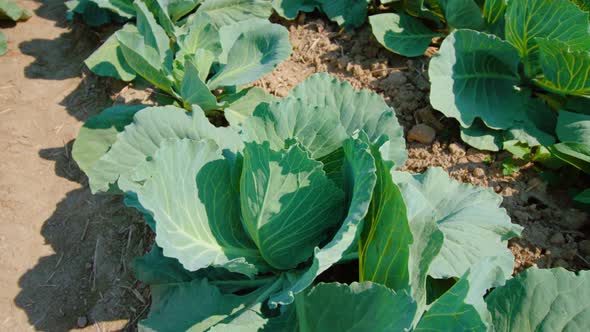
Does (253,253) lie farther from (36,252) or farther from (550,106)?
(550,106)

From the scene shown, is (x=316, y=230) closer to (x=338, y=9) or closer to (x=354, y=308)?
(x=354, y=308)

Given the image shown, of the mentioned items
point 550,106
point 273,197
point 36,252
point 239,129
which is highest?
point 273,197

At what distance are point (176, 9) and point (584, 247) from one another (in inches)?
108

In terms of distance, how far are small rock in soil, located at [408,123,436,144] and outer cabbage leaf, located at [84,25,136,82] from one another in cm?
175

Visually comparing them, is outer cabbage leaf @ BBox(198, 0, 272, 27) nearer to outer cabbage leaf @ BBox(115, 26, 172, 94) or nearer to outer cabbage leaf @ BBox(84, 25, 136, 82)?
outer cabbage leaf @ BBox(84, 25, 136, 82)

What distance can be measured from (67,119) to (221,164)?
5.86 feet

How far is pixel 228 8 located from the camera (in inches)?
146

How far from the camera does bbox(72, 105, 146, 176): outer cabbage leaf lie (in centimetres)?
291

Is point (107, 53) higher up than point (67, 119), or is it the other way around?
point (107, 53)

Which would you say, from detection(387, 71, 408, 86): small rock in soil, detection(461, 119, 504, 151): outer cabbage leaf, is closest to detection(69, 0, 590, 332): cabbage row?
detection(461, 119, 504, 151): outer cabbage leaf

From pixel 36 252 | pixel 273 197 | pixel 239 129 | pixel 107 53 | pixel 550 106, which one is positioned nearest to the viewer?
pixel 273 197

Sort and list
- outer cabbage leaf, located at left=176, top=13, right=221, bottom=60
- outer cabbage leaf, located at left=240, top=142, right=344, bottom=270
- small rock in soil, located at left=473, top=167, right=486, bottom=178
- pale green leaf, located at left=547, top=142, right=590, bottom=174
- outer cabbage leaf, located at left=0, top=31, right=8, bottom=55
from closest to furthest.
Result: 1. outer cabbage leaf, located at left=240, top=142, right=344, bottom=270
2. pale green leaf, located at left=547, top=142, right=590, bottom=174
3. small rock in soil, located at left=473, top=167, right=486, bottom=178
4. outer cabbage leaf, located at left=176, top=13, right=221, bottom=60
5. outer cabbage leaf, located at left=0, top=31, right=8, bottom=55

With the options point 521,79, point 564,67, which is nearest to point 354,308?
point 564,67

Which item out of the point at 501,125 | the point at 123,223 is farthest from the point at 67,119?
the point at 501,125
